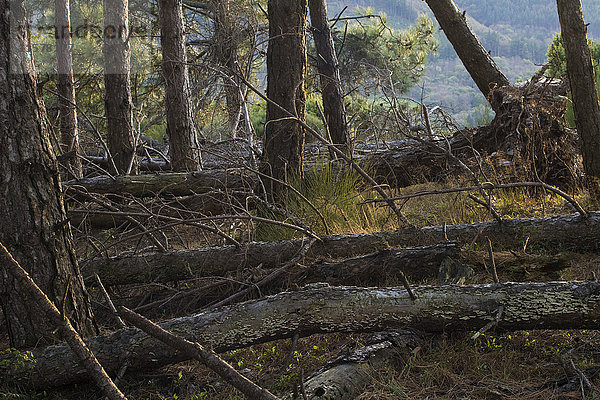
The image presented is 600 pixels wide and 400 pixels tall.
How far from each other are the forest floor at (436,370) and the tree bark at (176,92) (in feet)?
14.4

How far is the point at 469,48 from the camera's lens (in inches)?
284

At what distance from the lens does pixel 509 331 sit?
8.58ft

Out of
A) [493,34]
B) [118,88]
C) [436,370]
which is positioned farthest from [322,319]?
[493,34]

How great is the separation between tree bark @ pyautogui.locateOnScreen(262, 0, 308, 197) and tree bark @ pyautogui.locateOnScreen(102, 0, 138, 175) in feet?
9.07

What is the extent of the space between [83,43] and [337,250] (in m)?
13.2

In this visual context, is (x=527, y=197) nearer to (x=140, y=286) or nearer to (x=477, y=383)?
(x=477, y=383)

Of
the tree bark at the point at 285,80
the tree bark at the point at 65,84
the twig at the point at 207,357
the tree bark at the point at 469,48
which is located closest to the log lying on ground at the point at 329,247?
the tree bark at the point at 285,80

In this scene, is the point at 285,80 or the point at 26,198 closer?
the point at 26,198

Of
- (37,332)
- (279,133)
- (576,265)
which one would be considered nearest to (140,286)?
(37,332)

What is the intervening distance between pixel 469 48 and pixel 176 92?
429 centimetres

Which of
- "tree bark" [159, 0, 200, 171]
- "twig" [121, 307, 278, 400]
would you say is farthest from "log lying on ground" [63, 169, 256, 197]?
"twig" [121, 307, 278, 400]

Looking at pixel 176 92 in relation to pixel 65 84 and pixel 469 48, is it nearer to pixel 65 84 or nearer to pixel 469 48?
pixel 65 84

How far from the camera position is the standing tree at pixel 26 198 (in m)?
2.48

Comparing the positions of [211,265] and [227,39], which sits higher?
[227,39]
